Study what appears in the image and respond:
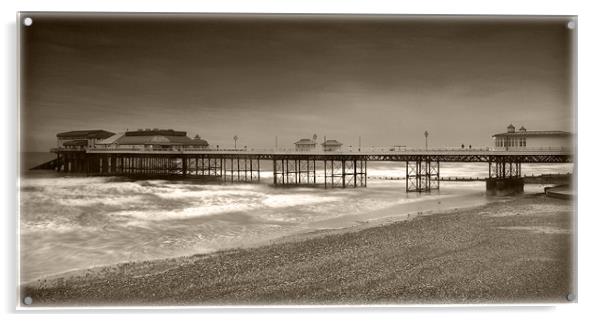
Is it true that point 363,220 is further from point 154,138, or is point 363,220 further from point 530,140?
point 154,138

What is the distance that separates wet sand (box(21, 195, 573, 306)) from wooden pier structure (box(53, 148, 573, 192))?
73 cm

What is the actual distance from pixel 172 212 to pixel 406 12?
324 cm

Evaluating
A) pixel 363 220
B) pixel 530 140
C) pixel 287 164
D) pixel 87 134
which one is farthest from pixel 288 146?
pixel 530 140

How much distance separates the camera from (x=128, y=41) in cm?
433

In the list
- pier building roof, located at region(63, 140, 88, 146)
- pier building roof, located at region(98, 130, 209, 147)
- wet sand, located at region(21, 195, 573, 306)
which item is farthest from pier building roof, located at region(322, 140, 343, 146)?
pier building roof, located at region(63, 140, 88, 146)

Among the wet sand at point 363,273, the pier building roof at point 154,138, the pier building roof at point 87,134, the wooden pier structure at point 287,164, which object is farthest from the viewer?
the wooden pier structure at point 287,164

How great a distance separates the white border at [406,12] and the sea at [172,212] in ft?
0.61

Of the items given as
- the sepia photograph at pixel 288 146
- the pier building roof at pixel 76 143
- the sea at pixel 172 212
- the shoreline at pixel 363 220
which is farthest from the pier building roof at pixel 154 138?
the shoreline at pixel 363 220

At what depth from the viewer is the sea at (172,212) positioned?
13.4 ft

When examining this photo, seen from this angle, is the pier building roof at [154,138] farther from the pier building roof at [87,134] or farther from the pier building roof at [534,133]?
the pier building roof at [534,133]

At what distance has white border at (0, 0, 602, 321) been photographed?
400 cm
